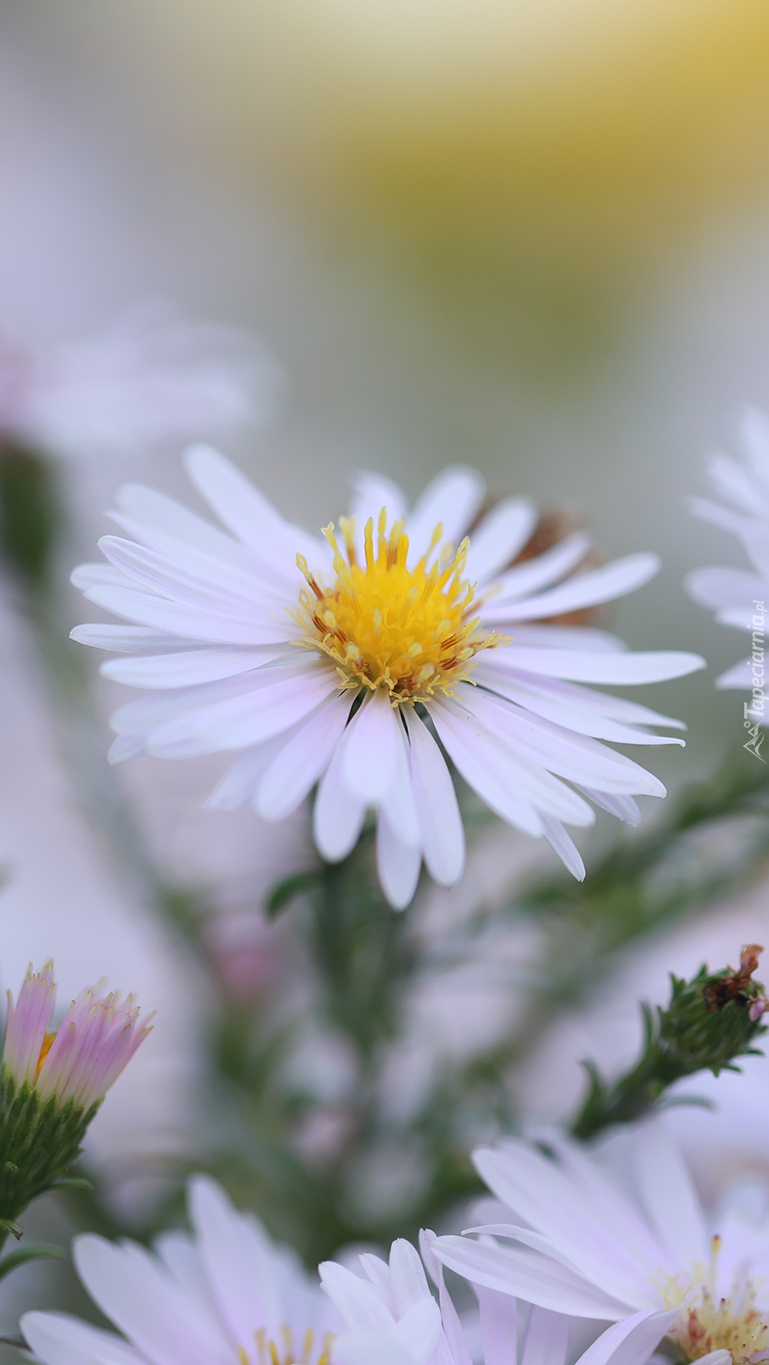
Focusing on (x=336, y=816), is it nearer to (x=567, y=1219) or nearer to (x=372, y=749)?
(x=372, y=749)

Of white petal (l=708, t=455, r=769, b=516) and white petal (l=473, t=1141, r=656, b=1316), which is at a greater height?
white petal (l=708, t=455, r=769, b=516)

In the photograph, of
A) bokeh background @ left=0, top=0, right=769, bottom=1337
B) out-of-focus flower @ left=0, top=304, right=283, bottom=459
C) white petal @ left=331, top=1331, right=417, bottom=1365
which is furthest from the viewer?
bokeh background @ left=0, top=0, right=769, bottom=1337

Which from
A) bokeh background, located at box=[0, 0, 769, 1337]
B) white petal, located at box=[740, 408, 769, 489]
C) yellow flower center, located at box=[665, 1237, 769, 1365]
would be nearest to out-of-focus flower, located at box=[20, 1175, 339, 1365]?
yellow flower center, located at box=[665, 1237, 769, 1365]

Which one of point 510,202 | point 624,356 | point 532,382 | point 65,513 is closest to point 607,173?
point 510,202

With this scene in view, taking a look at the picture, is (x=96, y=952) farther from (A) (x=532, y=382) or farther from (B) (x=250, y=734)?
(A) (x=532, y=382)

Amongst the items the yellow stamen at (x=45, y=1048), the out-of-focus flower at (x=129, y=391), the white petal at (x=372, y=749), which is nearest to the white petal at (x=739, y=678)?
the white petal at (x=372, y=749)

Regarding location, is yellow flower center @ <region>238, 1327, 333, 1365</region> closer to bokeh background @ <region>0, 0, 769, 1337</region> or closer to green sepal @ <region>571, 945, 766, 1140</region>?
green sepal @ <region>571, 945, 766, 1140</region>

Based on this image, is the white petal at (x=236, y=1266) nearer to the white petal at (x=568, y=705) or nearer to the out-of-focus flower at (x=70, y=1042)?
the out-of-focus flower at (x=70, y=1042)
